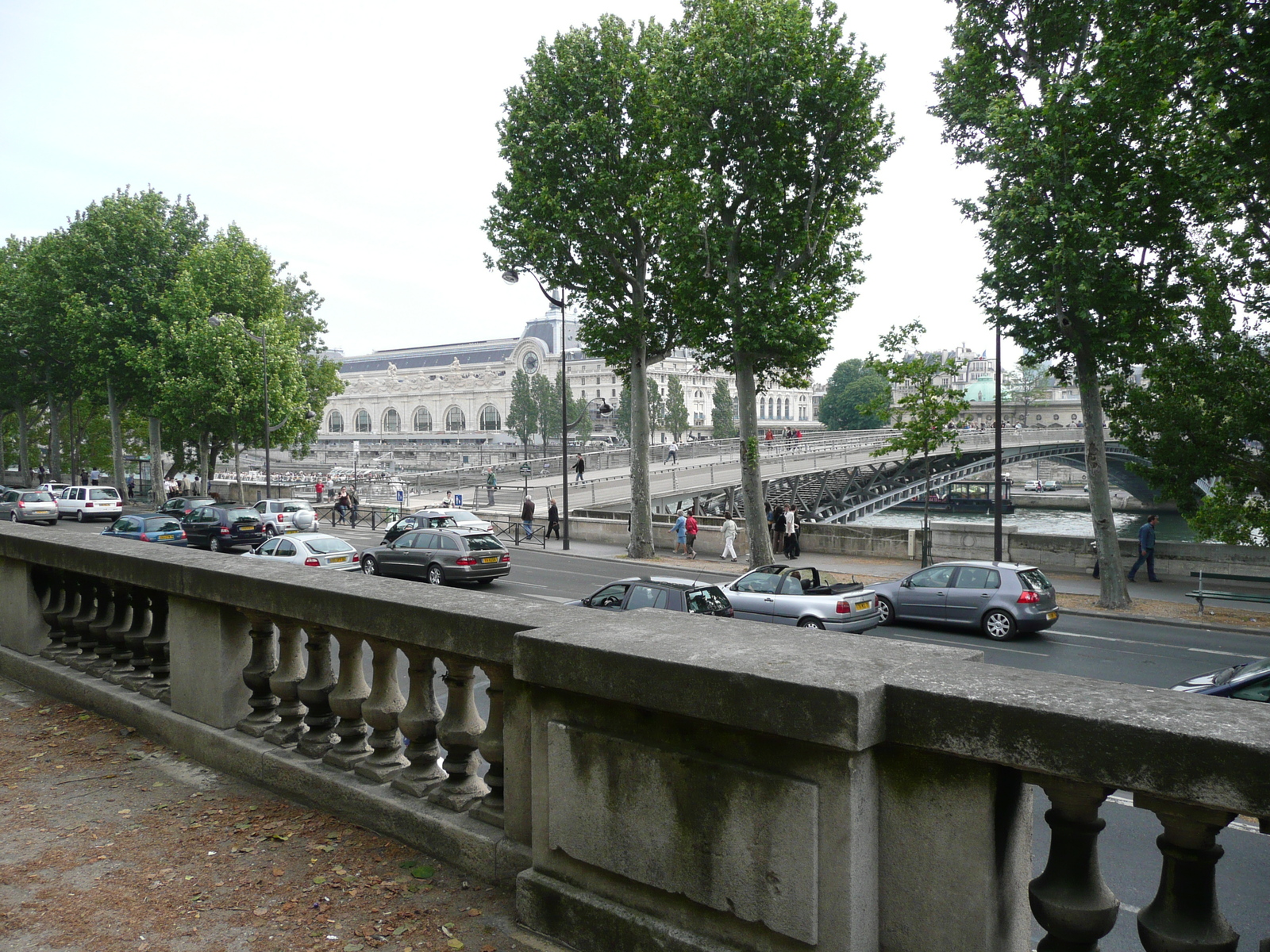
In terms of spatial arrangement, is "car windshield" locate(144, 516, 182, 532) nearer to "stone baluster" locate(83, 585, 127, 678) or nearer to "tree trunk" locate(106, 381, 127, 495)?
"stone baluster" locate(83, 585, 127, 678)

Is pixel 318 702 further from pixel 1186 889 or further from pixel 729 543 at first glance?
pixel 729 543

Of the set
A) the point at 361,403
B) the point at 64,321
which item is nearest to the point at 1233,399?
the point at 64,321

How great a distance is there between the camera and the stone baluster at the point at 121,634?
5.63m

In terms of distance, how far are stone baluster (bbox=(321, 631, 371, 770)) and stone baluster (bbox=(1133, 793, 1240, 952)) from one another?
316 cm

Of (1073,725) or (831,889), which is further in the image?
(831,889)

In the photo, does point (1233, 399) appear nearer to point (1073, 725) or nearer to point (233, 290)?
point (1073, 725)

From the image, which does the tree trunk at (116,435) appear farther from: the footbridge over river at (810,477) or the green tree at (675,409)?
the green tree at (675,409)

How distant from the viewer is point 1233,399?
20.4 meters

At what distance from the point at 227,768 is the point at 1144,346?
21.3 meters

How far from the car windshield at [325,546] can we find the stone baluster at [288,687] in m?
18.4

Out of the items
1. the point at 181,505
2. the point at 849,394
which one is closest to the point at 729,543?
the point at 181,505

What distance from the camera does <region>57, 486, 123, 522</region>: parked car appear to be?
137 feet

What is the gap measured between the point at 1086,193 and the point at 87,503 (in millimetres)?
43048

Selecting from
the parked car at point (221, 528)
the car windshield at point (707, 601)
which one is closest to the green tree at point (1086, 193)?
the car windshield at point (707, 601)
